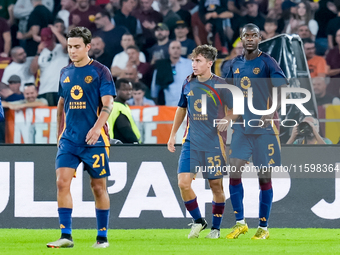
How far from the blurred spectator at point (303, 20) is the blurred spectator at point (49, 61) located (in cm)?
376

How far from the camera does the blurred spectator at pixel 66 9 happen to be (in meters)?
10.2

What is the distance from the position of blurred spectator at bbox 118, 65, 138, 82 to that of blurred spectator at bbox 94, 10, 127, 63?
42cm

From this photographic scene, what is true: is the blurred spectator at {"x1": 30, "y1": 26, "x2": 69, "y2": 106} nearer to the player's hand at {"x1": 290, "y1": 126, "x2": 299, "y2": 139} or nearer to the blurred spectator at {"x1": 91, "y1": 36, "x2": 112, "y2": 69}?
the blurred spectator at {"x1": 91, "y1": 36, "x2": 112, "y2": 69}

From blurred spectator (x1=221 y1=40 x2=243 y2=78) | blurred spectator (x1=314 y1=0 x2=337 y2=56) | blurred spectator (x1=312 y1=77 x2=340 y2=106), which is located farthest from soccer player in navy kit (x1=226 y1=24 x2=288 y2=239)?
blurred spectator (x1=314 y1=0 x2=337 y2=56)

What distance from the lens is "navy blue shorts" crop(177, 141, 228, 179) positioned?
5879 mm

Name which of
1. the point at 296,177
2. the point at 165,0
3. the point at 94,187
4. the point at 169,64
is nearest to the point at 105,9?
the point at 165,0

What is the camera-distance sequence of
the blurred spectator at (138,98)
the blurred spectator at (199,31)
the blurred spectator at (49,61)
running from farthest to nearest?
the blurred spectator at (199,31)
the blurred spectator at (49,61)
the blurred spectator at (138,98)

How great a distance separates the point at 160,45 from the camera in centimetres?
979

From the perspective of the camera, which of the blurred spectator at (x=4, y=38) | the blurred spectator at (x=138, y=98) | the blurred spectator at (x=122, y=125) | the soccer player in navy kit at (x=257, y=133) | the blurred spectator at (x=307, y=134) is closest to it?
the soccer player in navy kit at (x=257, y=133)

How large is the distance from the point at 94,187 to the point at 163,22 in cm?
557

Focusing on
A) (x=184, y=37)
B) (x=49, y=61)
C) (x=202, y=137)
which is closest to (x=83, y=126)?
(x=202, y=137)

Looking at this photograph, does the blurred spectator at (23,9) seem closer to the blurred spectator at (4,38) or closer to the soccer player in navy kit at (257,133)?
the blurred spectator at (4,38)

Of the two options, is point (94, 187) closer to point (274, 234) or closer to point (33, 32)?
point (274, 234)

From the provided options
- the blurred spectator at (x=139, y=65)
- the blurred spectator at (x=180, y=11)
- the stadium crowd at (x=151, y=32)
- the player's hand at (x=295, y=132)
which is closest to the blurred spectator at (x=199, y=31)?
the stadium crowd at (x=151, y=32)
